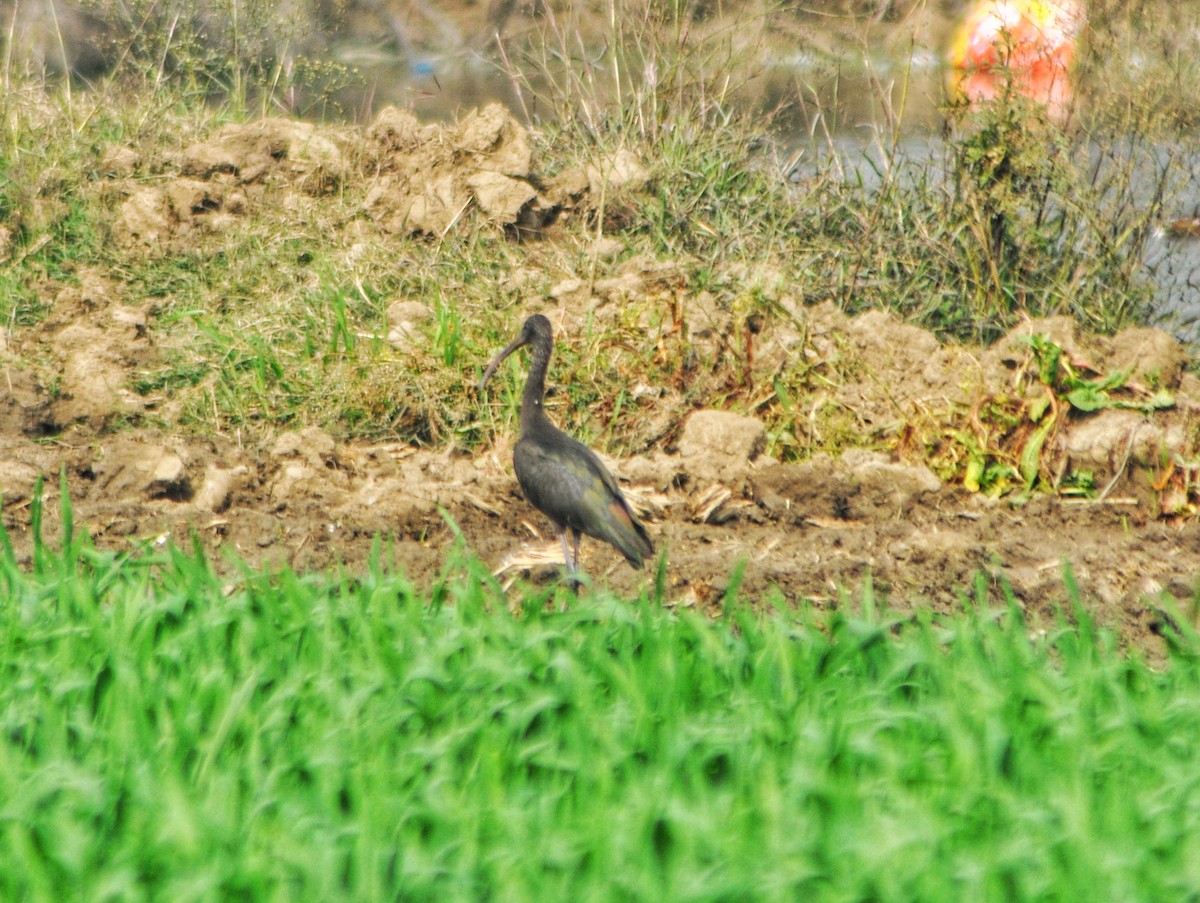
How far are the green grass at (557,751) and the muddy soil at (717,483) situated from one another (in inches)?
19.5

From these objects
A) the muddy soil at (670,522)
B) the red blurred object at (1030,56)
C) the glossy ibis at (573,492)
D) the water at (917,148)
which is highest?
the red blurred object at (1030,56)

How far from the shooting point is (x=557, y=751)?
135 inches

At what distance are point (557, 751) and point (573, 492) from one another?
6.22 ft

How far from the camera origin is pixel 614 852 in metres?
2.88

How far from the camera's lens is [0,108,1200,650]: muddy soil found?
16.9 ft

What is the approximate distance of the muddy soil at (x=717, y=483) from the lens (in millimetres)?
5160

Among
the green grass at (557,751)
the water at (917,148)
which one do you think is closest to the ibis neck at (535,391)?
the green grass at (557,751)

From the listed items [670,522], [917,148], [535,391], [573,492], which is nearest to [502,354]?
[535,391]

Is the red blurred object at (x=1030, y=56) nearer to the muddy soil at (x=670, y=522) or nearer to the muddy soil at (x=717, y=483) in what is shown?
the muddy soil at (x=717, y=483)

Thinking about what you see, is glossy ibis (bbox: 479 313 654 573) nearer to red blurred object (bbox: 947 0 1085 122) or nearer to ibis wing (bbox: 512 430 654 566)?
ibis wing (bbox: 512 430 654 566)

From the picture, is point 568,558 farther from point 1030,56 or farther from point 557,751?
point 1030,56

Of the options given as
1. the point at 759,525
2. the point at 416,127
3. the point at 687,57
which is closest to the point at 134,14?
the point at 416,127

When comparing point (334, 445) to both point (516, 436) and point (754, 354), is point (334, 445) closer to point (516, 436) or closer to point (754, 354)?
point (516, 436)

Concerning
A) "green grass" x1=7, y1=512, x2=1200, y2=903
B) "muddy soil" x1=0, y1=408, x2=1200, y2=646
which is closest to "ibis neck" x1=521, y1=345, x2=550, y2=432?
"muddy soil" x1=0, y1=408, x2=1200, y2=646
